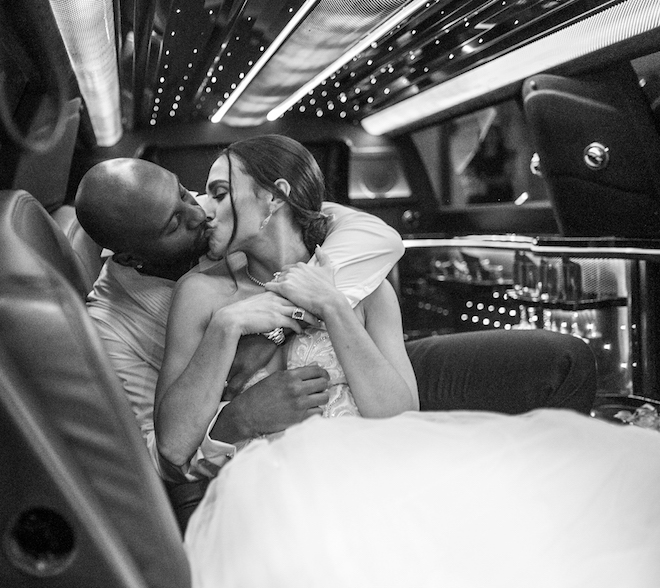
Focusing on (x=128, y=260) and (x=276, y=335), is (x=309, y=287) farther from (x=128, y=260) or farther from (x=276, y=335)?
(x=128, y=260)

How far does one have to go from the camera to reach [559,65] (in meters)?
2.04

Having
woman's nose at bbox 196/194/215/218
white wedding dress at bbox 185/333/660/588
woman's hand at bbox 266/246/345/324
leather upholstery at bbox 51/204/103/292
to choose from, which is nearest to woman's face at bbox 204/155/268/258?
woman's nose at bbox 196/194/215/218

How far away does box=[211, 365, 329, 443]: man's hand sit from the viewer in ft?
4.17

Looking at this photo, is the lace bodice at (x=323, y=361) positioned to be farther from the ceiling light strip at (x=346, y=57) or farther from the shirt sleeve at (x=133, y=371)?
the ceiling light strip at (x=346, y=57)

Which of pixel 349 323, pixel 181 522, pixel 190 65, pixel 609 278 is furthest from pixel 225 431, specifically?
pixel 609 278

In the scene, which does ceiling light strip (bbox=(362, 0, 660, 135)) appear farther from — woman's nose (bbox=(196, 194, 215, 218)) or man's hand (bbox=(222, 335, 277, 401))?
man's hand (bbox=(222, 335, 277, 401))

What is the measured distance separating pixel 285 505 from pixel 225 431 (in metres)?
0.39

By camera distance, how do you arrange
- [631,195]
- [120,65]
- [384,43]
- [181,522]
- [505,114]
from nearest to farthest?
[181,522]
[120,65]
[384,43]
[631,195]
[505,114]

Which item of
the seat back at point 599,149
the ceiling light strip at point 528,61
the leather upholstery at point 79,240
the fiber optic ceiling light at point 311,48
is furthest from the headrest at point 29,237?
the seat back at point 599,149

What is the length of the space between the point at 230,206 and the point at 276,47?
37 centimetres

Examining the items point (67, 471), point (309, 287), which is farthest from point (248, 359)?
point (67, 471)

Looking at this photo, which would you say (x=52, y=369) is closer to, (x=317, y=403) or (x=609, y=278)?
(x=317, y=403)

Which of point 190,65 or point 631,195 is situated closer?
point 190,65

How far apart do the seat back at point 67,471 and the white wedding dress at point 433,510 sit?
0.34ft
